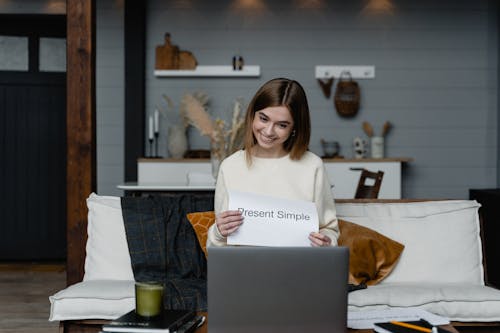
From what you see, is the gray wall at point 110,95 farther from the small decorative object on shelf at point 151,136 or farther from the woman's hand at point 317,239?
the woman's hand at point 317,239

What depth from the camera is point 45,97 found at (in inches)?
227

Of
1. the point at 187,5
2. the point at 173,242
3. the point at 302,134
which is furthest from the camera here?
the point at 187,5

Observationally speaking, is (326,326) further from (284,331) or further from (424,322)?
(424,322)

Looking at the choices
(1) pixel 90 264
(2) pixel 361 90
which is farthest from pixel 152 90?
(1) pixel 90 264

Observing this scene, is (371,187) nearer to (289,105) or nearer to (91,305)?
(289,105)

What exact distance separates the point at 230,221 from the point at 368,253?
1.06m

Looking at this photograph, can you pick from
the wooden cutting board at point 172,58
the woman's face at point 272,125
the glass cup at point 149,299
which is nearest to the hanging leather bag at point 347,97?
the wooden cutting board at point 172,58

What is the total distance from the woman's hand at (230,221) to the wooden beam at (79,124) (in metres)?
1.45

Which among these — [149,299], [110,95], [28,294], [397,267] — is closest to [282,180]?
[149,299]

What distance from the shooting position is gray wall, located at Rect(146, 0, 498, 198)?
5.69m

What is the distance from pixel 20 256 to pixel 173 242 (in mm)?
3570

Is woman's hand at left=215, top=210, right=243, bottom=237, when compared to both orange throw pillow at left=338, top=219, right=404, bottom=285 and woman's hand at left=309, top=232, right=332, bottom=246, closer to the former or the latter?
woman's hand at left=309, top=232, right=332, bottom=246

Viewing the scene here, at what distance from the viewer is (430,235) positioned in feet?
9.36

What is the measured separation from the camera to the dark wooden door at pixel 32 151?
5.74 m
